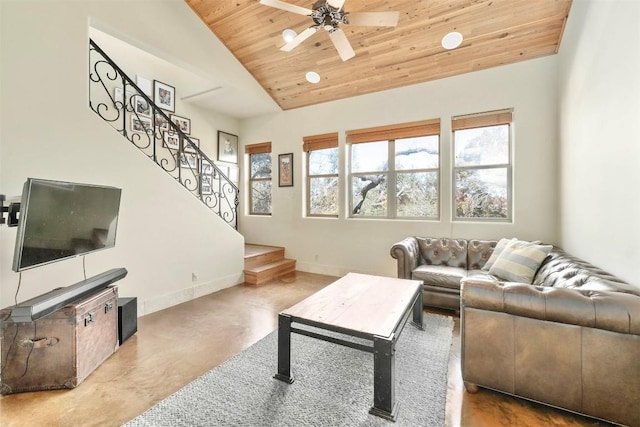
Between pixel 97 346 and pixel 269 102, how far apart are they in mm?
4471

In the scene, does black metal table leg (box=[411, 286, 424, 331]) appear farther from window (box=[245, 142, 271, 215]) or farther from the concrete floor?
window (box=[245, 142, 271, 215])

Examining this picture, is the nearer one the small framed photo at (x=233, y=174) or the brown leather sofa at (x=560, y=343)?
the brown leather sofa at (x=560, y=343)

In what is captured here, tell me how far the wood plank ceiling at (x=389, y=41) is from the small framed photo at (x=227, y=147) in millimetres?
1494

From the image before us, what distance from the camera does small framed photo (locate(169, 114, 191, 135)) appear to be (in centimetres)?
498

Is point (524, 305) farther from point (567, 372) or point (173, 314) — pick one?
point (173, 314)

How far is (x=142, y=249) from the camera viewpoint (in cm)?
327

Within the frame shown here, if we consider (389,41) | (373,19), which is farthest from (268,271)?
(389,41)

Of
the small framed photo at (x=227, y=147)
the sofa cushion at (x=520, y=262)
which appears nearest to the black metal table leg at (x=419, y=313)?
the sofa cushion at (x=520, y=262)

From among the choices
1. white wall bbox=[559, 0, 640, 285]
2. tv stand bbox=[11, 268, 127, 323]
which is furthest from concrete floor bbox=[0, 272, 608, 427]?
white wall bbox=[559, 0, 640, 285]

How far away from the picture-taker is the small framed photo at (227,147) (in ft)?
19.1

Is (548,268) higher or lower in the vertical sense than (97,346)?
higher

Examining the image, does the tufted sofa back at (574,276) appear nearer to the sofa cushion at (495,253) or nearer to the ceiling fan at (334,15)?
the sofa cushion at (495,253)

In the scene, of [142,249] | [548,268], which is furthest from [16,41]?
[548,268]

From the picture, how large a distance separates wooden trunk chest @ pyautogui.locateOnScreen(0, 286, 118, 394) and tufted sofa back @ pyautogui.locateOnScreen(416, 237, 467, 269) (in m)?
3.68
